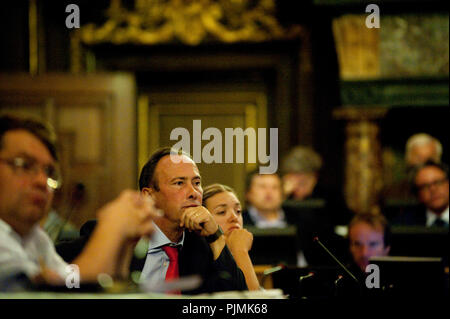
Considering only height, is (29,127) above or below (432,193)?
above

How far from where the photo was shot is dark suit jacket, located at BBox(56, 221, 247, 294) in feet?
6.55

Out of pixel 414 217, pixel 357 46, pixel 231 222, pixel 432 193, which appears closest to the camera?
pixel 231 222

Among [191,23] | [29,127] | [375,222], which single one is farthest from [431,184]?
[29,127]

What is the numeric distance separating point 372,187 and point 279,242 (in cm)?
201

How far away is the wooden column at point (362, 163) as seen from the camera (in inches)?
243

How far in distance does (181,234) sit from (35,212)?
0.80 metres

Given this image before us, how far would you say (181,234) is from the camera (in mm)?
2148

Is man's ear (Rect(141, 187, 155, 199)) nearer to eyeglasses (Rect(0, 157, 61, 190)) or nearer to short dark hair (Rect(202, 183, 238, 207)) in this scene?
short dark hair (Rect(202, 183, 238, 207))

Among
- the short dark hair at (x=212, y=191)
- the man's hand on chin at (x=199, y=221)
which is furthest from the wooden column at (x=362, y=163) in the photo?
the man's hand on chin at (x=199, y=221)

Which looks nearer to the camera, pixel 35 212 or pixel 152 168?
pixel 35 212

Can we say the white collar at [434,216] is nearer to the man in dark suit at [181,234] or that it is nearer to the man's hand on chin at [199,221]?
the man in dark suit at [181,234]

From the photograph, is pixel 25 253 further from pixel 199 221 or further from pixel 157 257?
pixel 157 257

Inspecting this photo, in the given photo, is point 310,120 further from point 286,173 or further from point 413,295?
point 413,295

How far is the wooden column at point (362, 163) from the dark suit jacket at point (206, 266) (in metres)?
4.17
